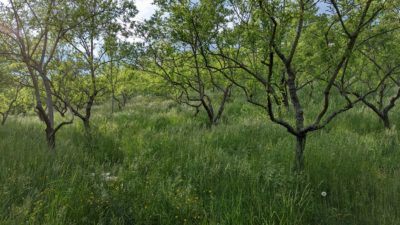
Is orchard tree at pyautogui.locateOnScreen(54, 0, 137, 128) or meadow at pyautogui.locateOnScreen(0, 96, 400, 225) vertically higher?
orchard tree at pyautogui.locateOnScreen(54, 0, 137, 128)

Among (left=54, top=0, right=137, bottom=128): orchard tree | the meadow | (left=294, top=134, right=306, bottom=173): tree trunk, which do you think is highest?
(left=54, top=0, right=137, bottom=128): orchard tree

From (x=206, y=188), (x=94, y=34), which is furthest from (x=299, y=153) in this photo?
(x=94, y=34)

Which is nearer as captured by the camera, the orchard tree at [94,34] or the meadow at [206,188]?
the meadow at [206,188]

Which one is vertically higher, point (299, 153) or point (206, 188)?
point (299, 153)

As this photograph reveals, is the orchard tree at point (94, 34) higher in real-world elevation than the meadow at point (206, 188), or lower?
higher

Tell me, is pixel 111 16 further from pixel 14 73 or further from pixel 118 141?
pixel 14 73

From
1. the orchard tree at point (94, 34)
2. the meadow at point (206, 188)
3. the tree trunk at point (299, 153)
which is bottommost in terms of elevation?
the meadow at point (206, 188)

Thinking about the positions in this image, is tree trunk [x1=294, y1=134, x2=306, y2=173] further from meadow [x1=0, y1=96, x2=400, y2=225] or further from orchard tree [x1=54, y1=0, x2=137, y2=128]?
orchard tree [x1=54, y1=0, x2=137, y2=128]

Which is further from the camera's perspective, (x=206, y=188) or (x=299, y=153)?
(x=299, y=153)

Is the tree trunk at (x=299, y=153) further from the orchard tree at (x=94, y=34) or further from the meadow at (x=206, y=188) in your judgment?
the orchard tree at (x=94, y=34)

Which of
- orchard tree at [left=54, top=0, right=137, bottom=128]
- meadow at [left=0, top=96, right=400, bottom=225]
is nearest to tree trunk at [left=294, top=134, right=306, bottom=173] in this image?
meadow at [left=0, top=96, right=400, bottom=225]

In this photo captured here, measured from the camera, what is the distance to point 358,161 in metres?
4.53

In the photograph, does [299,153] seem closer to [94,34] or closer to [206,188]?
[206,188]

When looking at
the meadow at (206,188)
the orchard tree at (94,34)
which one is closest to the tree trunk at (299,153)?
the meadow at (206,188)
